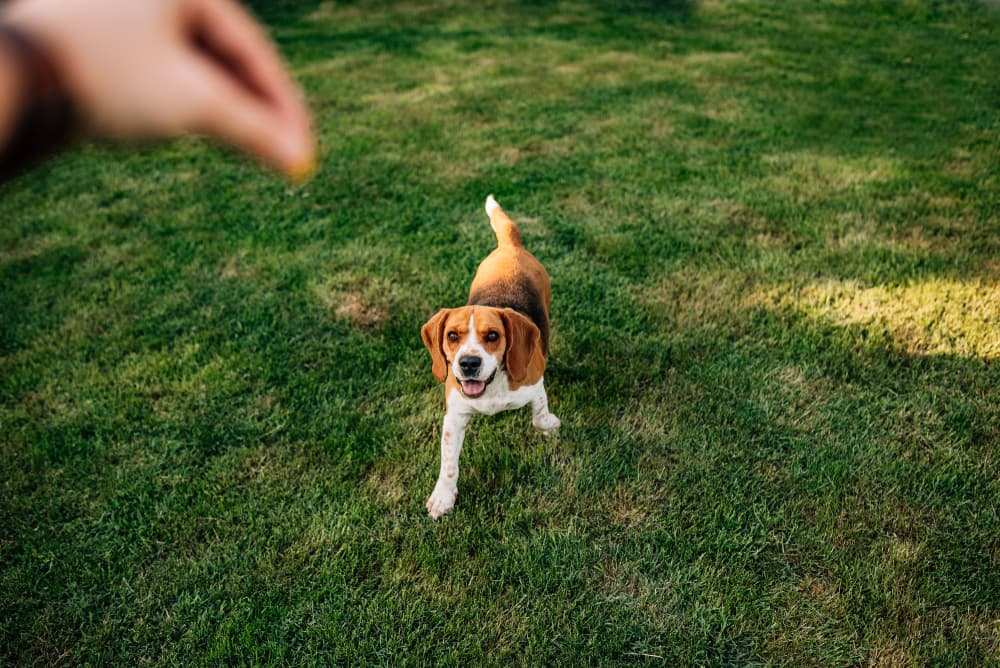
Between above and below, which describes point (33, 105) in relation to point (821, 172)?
above

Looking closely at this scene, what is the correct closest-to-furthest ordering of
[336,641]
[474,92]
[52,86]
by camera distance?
[52,86] < [336,641] < [474,92]

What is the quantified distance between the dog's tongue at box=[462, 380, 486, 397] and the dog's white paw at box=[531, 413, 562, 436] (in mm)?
755

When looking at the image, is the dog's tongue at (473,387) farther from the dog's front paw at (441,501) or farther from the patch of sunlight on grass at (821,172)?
the patch of sunlight on grass at (821,172)

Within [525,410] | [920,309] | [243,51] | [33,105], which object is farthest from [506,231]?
[33,105]

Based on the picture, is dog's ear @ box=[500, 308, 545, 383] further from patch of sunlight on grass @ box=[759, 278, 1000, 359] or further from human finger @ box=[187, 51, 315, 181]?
human finger @ box=[187, 51, 315, 181]

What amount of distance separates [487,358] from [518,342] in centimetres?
25

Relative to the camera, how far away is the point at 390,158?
7359 millimetres

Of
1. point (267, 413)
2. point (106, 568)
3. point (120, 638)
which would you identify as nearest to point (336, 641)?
point (120, 638)

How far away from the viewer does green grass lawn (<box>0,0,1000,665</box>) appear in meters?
2.96

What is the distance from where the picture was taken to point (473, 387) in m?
3.15

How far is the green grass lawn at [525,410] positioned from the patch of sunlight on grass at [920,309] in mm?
29

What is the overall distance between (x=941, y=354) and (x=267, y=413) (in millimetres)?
4526

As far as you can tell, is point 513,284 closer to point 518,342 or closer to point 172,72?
point 518,342

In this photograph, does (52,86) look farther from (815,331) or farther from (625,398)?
(815,331)
